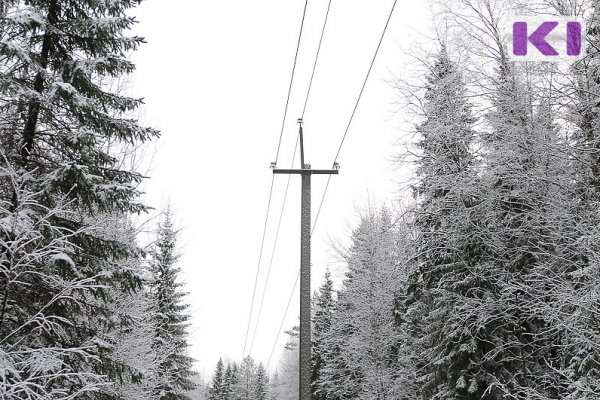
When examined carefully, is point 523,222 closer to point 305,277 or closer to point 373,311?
point 305,277

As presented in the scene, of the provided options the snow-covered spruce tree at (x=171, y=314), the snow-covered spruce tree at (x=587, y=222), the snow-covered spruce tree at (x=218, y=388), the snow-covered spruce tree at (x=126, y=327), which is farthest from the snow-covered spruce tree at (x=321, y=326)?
the snow-covered spruce tree at (x=587, y=222)

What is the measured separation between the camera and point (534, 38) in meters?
10.2

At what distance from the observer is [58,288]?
7059mm

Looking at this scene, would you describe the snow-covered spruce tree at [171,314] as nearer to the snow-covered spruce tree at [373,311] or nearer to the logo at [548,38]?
the snow-covered spruce tree at [373,311]

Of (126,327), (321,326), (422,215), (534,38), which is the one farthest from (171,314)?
(534,38)

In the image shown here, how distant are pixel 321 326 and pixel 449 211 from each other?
22406 mm

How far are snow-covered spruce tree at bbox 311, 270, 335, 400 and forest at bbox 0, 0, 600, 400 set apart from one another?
A: 32.7 feet

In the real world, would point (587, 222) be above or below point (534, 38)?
below

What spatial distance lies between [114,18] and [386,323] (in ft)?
56.7

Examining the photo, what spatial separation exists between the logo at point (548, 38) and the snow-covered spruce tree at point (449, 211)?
1488mm

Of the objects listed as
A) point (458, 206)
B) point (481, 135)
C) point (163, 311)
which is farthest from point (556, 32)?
point (163, 311)

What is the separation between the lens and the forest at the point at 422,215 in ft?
22.6

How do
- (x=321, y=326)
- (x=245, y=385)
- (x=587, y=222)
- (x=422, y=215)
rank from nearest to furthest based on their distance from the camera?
(x=587, y=222), (x=422, y=215), (x=321, y=326), (x=245, y=385)

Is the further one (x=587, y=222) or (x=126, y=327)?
(x=126, y=327)
